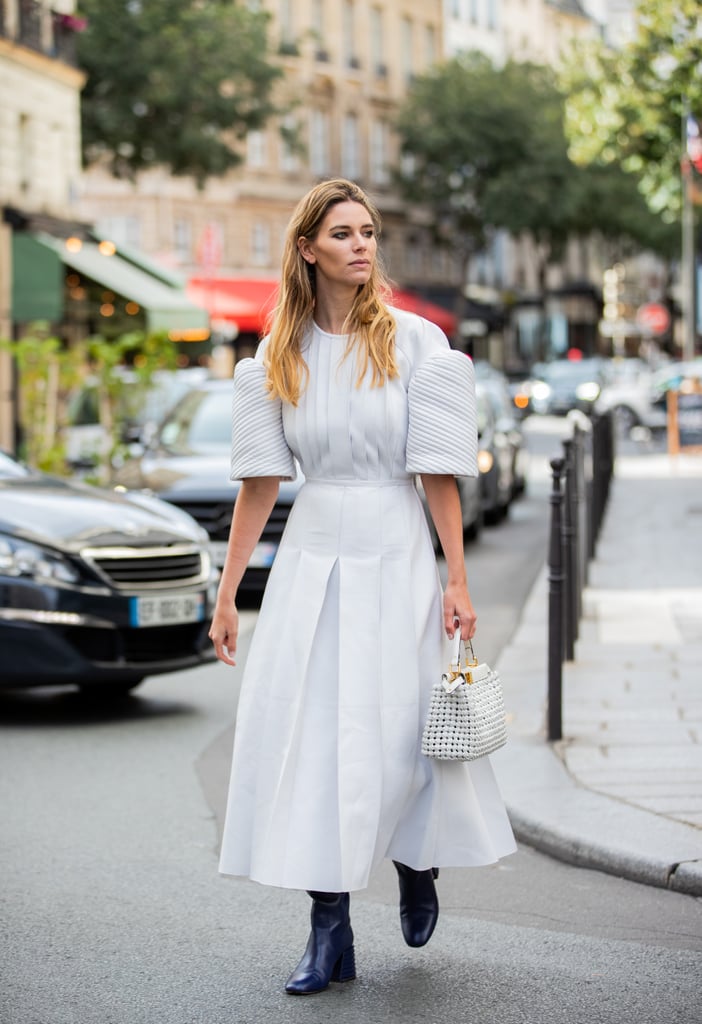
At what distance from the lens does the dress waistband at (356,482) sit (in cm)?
471

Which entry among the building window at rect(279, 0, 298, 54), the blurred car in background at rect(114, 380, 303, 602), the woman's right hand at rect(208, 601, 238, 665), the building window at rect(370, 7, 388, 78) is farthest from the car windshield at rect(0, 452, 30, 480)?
the building window at rect(370, 7, 388, 78)

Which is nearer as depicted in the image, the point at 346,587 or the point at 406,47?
the point at 346,587

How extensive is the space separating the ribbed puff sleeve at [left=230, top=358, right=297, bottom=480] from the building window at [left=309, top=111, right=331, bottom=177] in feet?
199

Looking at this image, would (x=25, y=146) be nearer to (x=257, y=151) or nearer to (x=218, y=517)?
(x=218, y=517)

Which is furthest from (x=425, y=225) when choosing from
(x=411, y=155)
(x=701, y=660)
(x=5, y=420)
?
(x=701, y=660)

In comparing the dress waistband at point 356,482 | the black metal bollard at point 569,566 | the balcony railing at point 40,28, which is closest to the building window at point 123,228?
the balcony railing at point 40,28

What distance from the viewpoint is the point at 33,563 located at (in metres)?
8.73

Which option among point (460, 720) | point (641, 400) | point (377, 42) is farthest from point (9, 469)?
point (377, 42)

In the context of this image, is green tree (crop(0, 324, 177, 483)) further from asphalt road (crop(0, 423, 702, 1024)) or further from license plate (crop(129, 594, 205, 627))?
asphalt road (crop(0, 423, 702, 1024))

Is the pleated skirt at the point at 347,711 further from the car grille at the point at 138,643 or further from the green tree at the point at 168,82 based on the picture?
the green tree at the point at 168,82

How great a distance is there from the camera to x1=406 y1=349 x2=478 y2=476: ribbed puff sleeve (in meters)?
4.66

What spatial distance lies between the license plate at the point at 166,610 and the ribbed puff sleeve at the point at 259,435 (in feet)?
13.8

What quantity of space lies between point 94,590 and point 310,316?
421 centimetres

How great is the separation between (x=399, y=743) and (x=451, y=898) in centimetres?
135
